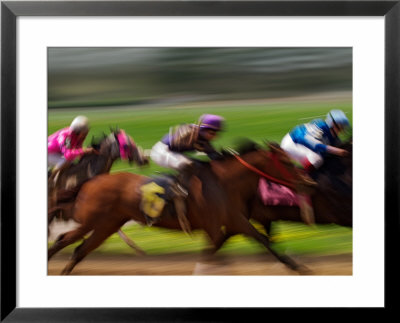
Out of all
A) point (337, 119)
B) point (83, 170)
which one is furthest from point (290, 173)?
point (83, 170)

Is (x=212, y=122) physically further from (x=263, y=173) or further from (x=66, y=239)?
(x=66, y=239)

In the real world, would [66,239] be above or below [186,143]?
below

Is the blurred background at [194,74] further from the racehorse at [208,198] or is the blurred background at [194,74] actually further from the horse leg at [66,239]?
the horse leg at [66,239]

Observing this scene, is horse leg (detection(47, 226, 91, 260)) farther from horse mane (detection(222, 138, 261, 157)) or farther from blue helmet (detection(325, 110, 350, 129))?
blue helmet (detection(325, 110, 350, 129))

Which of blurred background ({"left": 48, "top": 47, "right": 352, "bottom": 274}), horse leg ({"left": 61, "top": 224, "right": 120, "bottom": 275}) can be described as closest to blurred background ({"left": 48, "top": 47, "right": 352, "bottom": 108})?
blurred background ({"left": 48, "top": 47, "right": 352, "bottom": 274})

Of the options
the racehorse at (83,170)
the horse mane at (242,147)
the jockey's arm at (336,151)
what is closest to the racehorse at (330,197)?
the jockey's arm at (336,151)

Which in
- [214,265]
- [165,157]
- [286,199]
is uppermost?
[165,157]
